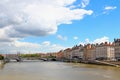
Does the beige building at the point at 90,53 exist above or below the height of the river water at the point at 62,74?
above

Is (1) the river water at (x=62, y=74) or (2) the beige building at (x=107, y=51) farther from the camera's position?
(2) the beige building at (x=107, y=51)

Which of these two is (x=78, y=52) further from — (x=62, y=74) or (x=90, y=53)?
(x=62, y=74)

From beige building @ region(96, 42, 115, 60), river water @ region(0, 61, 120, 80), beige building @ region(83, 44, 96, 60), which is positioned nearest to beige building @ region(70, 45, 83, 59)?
beige building @ region(83, 44, 96, 60)

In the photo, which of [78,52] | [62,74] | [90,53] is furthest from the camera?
[78,52]

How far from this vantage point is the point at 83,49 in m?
114

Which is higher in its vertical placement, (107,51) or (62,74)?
(107,51)

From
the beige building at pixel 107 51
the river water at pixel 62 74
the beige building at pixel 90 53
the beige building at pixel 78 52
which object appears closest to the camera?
the river water at pixel 62 74

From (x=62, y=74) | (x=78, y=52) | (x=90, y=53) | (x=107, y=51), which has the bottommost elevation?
(x=62, y=74)

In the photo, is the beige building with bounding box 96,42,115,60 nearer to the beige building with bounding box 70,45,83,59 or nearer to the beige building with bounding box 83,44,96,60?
the beige building with bounding box 83,44,96,60

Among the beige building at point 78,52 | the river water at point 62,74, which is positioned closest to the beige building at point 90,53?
the beige building at point 78,52

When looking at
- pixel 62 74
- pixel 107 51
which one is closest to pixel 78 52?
pixel 107 51

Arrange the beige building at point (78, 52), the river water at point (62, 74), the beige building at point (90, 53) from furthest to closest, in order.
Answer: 1. the beige building at point (78, 52)
2. the beige building at point (90, 53)
3. the river water at point (62, 74)

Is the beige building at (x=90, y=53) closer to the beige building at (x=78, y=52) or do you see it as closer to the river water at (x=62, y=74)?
the beige building at (x=78, y=52)

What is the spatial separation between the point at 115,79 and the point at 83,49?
80.7 metres
